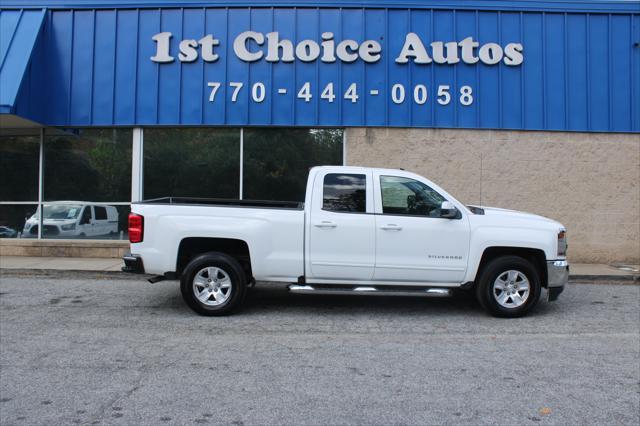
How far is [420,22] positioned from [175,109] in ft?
19.7

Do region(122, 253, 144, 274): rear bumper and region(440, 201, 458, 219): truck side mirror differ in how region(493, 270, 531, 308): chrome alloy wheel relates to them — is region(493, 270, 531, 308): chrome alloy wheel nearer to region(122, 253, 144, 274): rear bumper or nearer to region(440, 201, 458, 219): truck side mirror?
region(440, 201, 458, 219): truck side mirror

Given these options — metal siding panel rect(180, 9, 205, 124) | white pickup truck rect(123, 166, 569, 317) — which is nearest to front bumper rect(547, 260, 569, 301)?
white pickup truck rect(123, 166, 569, 317)

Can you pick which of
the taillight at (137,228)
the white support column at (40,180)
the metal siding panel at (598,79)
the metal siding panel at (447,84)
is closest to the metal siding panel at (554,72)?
the metal siding panel at (598,79)

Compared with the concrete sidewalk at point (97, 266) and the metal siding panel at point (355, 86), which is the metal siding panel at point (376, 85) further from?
the concrete sidewalk at point (97, 266)

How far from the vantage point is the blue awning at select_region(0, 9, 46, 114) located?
10.8m

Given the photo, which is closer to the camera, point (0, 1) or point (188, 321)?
point (188, 321)

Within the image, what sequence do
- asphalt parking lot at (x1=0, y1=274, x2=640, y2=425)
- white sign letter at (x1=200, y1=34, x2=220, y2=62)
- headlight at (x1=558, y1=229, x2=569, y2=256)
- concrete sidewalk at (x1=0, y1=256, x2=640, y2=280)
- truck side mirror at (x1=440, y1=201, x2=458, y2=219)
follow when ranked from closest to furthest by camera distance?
asphalt parking lot at (x1=0, y1=274, x2=640, y2=425) < truck side mirror at (x1=440, y1=201, x2=458, y2=219) < headlight at (x1=558, y1=229, x2=569, y2=256) < concrete sidewalk at (x1=0, y1=256, x2=640, y2=280) < white sign letter at (x1=200, y1=34, x2=220, y2=62)

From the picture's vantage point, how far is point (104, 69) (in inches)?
477

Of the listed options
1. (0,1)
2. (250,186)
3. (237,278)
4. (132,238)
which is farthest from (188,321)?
(0,1)

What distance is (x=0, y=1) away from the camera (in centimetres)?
1216

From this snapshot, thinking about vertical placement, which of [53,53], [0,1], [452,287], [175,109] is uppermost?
[0,1]

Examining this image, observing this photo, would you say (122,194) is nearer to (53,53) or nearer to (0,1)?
(53,53)

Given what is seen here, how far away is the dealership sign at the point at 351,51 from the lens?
11875 millimetres

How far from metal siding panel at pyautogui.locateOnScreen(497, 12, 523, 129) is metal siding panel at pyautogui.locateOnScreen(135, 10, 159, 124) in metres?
7.98
